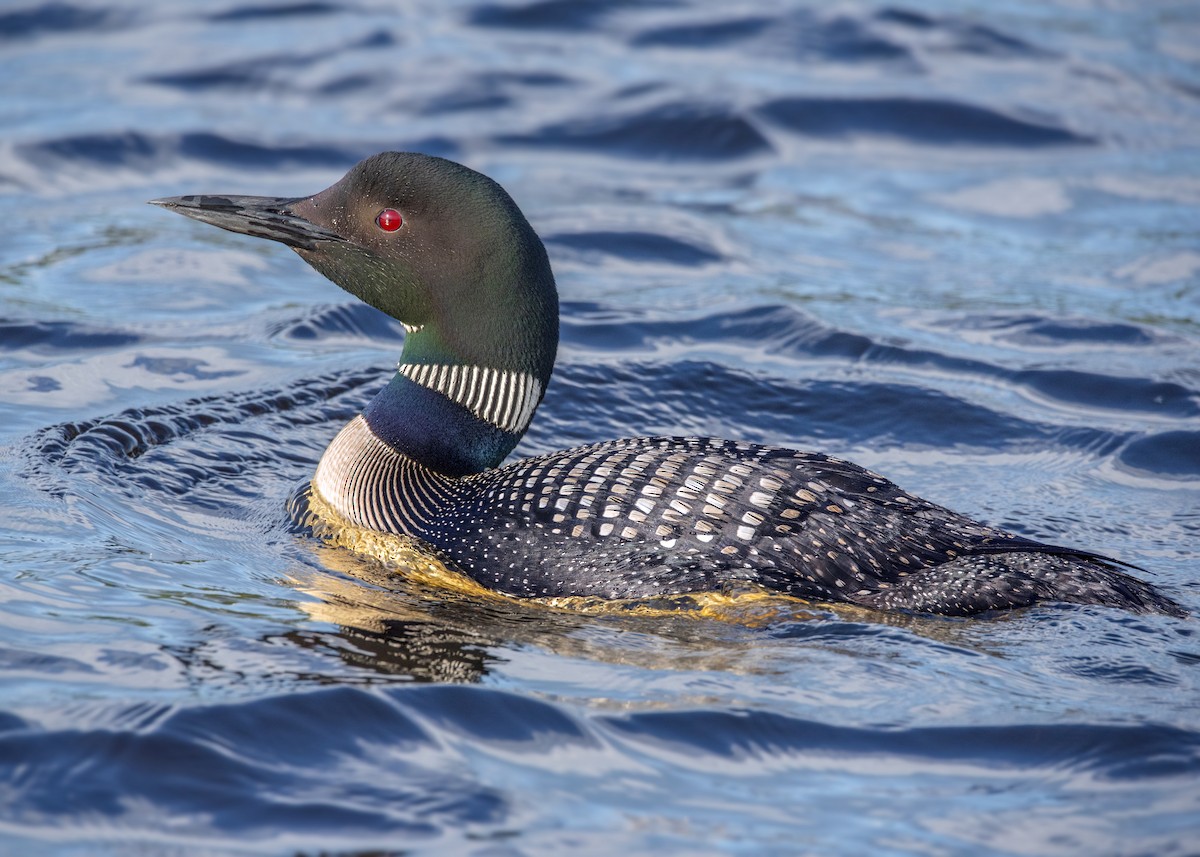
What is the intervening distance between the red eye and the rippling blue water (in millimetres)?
1021

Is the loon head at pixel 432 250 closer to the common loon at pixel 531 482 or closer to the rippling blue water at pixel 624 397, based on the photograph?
the common loon at pixel 531 482

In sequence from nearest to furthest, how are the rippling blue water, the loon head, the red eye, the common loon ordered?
1. the rippling blue water
2. the common loon
3. the loon head
4. the red eye

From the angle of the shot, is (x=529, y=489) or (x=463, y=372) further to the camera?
(x=463, y=372)

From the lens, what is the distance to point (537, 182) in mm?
9555

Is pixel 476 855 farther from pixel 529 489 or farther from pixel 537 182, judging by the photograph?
pixel 537 182

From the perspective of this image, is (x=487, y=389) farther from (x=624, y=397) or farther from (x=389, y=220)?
(x=624, y=397)

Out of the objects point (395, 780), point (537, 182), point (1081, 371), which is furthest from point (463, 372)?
point (537, 182)

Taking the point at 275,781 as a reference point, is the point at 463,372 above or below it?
above

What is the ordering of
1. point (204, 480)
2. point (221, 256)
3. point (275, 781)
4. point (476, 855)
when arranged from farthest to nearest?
point (221, 256)
point (204, 480)
point (275, 781)
point (476, 855)

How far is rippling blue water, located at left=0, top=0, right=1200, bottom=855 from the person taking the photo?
11.7 ft

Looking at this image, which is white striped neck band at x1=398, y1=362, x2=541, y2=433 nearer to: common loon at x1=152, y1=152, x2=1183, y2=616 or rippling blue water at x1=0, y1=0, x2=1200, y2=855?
common loon at x1=152, y1=152, x2=1183, y2=616

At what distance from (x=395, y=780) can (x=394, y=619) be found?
0.91 m

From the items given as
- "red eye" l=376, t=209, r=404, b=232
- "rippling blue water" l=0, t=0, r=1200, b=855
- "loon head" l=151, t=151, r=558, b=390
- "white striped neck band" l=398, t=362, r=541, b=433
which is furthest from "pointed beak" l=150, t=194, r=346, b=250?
"rippling blue water" l=0, t=0, r=1200, b=855


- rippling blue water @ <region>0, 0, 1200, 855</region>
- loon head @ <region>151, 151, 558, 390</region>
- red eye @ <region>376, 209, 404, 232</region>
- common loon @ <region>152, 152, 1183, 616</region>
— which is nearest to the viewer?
rippling blue water @ <region>0, 0, 1200, 855</region>
